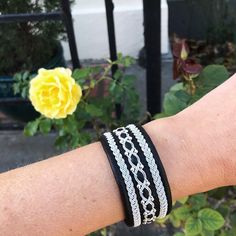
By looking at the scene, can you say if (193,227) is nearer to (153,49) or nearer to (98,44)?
(153,49)

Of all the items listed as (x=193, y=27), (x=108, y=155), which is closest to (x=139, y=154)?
(x=108, y=155)

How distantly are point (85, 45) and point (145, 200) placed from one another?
2.43 metres

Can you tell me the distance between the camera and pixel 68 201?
0.78 metres

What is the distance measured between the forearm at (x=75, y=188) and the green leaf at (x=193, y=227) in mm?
553

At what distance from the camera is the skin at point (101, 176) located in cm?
78

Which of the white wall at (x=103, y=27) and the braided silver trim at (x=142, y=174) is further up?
the braided silver trim at (x=142, y=174)

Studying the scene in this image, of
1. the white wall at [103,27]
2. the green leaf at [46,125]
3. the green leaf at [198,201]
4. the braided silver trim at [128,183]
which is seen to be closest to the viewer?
the braided silver trim at [128,183]

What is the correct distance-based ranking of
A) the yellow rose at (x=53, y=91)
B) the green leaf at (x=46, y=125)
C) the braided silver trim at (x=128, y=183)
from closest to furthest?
the braided silver trim at (x=128, y=183), the yellow rose at (x=53, y=91), the green leaf at (x=46, y=125)

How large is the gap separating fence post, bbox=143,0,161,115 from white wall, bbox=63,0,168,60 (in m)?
1.32

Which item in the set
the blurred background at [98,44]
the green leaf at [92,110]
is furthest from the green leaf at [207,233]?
the green leaf at [92,110]

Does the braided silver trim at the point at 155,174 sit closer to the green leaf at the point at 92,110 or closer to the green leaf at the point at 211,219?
the green leaf at the point at 211,219

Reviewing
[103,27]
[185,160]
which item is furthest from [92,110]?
[103,27]

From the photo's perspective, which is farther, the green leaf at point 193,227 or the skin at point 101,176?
the green leaf at point 193,227


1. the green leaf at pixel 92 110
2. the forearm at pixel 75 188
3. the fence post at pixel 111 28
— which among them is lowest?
the green leaf at pixel 92 110
